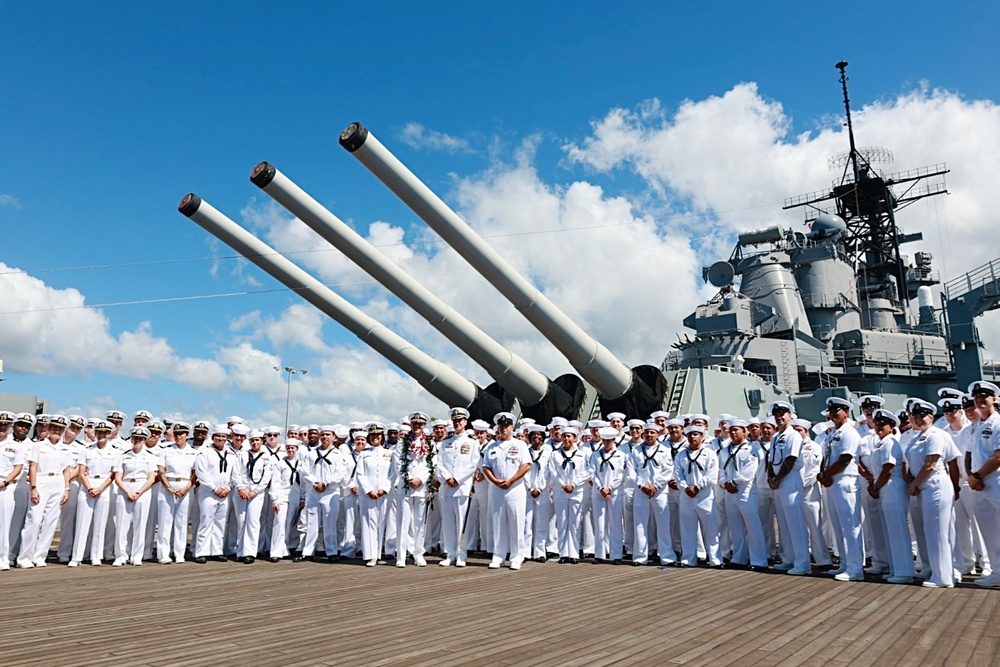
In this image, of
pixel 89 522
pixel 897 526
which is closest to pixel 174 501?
pixel 89 522

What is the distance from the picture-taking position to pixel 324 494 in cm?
736

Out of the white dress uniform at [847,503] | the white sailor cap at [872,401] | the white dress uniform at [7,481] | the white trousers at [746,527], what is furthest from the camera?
the white sailor cap at [872,401]

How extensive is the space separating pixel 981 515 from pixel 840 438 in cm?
112

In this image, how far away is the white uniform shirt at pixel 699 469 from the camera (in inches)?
271

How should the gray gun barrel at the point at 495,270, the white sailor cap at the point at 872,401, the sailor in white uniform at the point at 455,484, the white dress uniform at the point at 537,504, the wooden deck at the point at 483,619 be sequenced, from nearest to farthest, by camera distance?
the wooden deck at the point at 483,619 → the white sailor cap at the point at 872,401 → the sailor in white uniform at the point at 455,484 → the white dress uniform at the point at 537,504 → the gray gun barrel at the point at 495,270

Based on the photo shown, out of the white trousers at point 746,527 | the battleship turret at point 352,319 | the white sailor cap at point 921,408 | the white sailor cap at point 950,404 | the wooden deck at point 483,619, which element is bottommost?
the wooden deck at point 483,619

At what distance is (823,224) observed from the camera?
2302cm

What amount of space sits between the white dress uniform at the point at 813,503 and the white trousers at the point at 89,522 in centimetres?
657

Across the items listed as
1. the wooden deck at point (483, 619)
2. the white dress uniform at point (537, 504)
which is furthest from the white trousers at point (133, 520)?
the white dress uniform at point (537, 504)

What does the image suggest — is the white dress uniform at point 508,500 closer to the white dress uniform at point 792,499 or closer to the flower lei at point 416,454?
the flower lei at point 416,454

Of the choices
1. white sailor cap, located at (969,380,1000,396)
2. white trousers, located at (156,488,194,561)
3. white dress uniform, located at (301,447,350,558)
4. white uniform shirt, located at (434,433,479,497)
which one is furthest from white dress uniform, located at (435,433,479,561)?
white sailor cap, located at (969,380,1000,396)

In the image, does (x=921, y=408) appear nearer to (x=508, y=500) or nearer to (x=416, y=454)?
(x=508, y=500)

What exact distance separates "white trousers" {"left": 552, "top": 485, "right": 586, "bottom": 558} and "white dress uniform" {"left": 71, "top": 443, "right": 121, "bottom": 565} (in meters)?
4.42

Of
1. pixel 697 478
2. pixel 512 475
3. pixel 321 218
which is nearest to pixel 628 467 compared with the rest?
pixel 697 478
